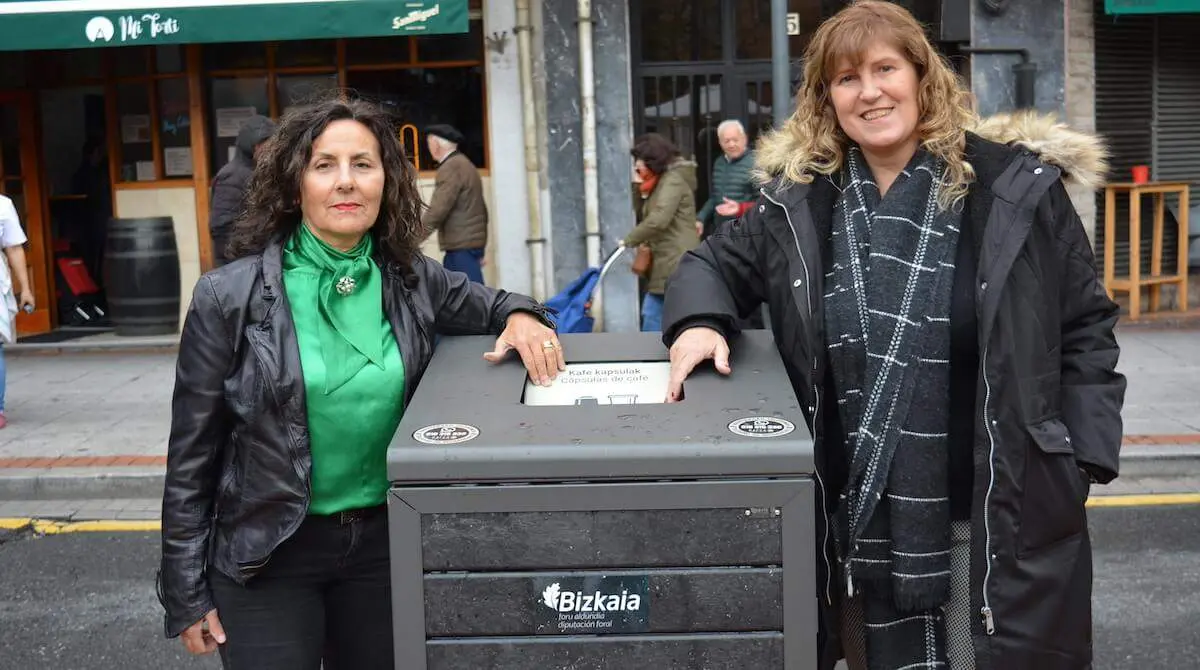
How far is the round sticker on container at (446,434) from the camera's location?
2219 mm

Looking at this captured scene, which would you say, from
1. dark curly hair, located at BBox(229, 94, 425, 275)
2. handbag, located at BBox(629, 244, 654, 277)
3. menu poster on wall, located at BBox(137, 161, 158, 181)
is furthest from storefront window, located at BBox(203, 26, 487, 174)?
dark curly hair, located at BBox(229, 94, 425, 275)

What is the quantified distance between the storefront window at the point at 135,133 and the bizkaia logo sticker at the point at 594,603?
35.6ft

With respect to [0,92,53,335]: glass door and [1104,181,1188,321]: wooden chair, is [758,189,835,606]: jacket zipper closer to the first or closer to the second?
[1104,181,1188,321]: wooden chair

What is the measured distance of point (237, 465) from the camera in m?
2.60

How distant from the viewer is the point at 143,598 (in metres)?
5.42

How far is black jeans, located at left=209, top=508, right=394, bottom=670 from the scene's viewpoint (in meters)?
2.60

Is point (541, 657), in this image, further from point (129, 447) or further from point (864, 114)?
point (129, 447)

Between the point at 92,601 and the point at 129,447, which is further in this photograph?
the point at 129,447

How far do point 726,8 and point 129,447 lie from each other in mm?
6287

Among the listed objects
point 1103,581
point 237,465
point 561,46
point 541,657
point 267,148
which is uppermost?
point 561,46

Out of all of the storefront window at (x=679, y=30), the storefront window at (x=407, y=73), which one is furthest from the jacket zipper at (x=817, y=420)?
the storefront window at (x=407, y=73)

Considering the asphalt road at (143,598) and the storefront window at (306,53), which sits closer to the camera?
the asphalt road at (143,598)

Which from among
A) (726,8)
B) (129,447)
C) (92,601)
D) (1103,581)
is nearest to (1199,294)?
(726,8)

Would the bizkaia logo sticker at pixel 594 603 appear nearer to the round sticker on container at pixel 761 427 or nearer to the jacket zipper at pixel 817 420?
the round sticker on container at pixel 761 427
